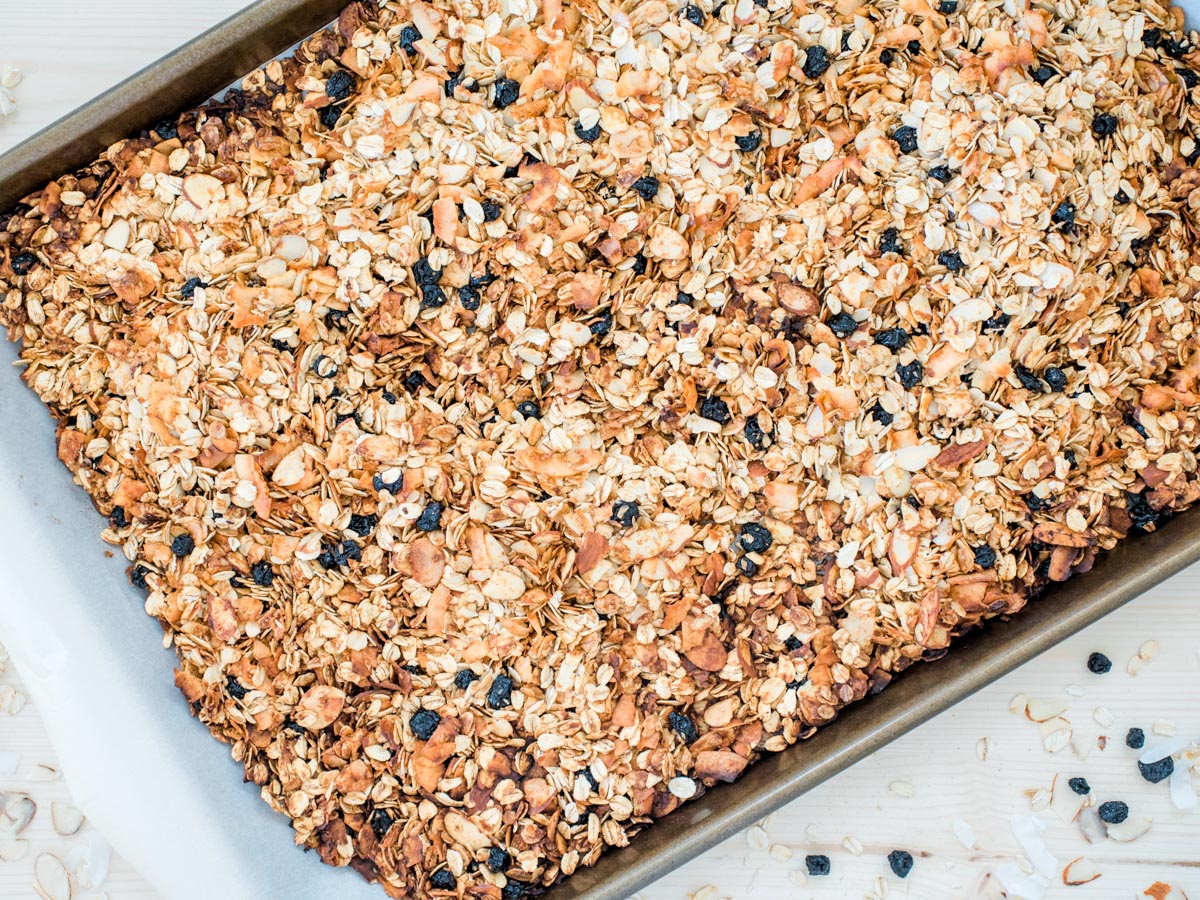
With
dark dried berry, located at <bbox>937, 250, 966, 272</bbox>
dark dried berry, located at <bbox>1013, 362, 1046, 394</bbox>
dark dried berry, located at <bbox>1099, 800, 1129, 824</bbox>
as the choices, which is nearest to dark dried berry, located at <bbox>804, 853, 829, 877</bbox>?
dark dried berry, located at <bbox>1099, 800, 1129, 824</bbox>

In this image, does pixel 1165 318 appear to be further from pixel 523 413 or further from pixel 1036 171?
pixel 523 413

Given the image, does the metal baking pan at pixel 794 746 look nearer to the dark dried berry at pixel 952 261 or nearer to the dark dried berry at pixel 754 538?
the dark dried berry at pixel 754 538

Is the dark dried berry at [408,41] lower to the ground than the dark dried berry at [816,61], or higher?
lower

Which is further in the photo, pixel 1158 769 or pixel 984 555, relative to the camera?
pixel 1158 769

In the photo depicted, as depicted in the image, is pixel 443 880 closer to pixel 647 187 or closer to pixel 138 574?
pixel 138 574

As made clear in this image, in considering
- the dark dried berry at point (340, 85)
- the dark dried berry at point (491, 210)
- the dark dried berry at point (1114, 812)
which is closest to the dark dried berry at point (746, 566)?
the dark dried berry at point (491, 210)

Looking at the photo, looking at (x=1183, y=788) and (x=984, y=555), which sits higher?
(x=984, y=555)

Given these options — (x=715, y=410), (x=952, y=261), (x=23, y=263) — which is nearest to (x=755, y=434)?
(x=715, y=410)
